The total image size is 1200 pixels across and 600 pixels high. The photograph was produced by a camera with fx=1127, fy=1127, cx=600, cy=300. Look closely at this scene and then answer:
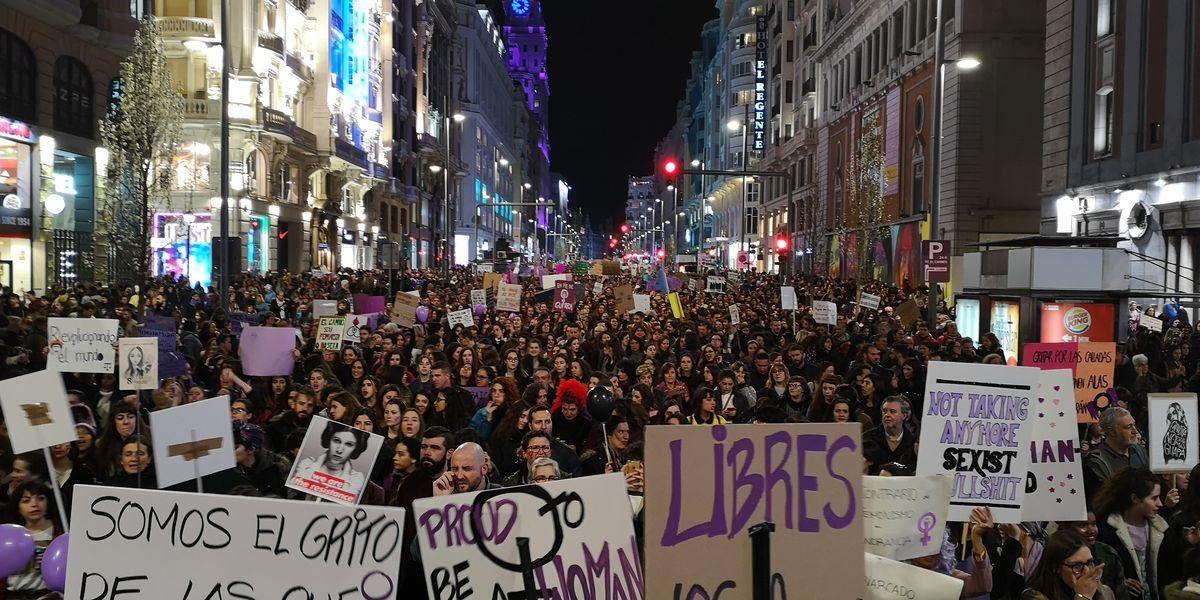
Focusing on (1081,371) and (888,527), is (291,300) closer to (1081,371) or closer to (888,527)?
(1081,371)

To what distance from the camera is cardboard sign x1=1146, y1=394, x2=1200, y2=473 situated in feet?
24.7

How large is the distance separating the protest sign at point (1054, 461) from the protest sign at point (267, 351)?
9224 mm

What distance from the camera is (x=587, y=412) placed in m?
11.0

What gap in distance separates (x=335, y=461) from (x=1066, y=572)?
406 cm

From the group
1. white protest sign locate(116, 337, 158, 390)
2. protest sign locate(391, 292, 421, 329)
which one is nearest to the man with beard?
white protest sign locate(116, 337, 158, 390)

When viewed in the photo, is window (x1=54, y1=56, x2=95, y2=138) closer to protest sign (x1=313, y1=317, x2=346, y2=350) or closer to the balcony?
the balcony

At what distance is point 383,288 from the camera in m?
36.9

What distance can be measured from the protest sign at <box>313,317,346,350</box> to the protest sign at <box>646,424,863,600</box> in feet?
38.1

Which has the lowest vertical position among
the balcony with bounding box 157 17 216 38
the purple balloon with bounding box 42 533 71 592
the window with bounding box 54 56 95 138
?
the purple balloon with bounding box 42 533 71 592

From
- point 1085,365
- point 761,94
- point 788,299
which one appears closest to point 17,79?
point 788,299

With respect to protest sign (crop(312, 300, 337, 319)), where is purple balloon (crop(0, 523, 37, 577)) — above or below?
below

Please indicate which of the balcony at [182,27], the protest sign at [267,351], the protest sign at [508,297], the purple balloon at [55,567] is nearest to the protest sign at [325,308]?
the protest sign at [508,297]

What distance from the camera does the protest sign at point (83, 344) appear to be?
1147 centimetres

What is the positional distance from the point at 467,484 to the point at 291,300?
869 inches
